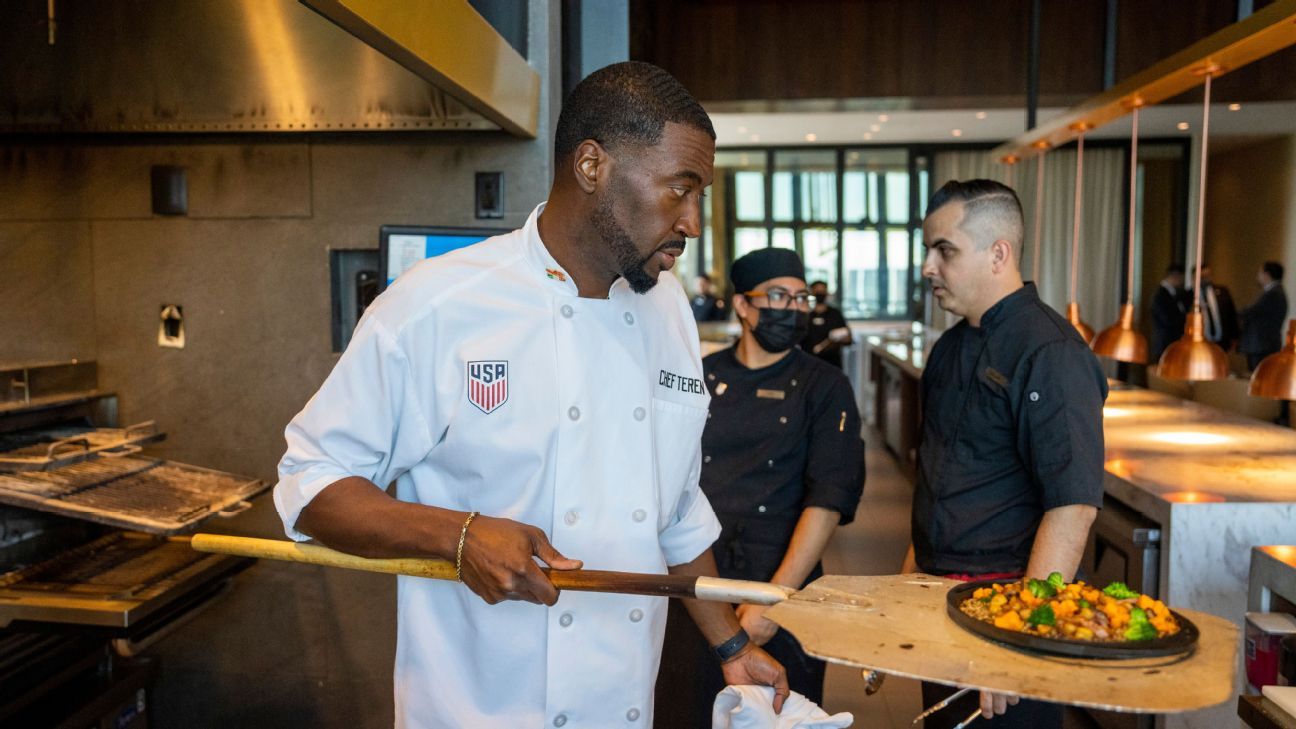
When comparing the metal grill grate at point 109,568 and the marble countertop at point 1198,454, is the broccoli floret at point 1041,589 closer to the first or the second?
the marble countertop at point 1198,454

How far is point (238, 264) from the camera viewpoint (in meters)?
3.09

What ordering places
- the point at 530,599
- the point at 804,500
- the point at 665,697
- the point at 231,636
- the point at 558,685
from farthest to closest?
1. the point at 231,636
2. the point at 665,697
3. the point at 804,500
4. the point at 558,685
5. the point at 530,599

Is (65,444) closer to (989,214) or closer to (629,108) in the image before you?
(629,108)

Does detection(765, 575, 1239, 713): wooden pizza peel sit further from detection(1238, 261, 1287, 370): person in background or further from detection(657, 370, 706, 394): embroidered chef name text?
detection(1238, 261, 1287, 370): person in background

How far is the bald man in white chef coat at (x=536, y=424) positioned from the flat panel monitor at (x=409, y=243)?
124 centimetres

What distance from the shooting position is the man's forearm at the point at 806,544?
7.66 feet

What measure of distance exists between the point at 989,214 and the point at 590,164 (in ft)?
3.72

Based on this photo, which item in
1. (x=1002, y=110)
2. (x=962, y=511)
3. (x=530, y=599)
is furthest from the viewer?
(x=1002, y=110)

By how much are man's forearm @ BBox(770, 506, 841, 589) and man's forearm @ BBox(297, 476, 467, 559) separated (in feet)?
3.96

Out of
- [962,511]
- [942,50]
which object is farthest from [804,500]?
[942,50]

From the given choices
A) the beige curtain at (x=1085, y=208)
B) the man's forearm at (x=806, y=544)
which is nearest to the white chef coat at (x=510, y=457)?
the man's forearm at (x=806, y=544)

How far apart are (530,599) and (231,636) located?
2.28 meters

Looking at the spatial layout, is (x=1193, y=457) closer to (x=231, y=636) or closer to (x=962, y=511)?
(x=962, y=511)

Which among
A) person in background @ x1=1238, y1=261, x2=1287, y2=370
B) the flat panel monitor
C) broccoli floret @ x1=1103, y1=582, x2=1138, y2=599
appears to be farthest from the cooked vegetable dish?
person in background @ x1=1238, y1=261, x2=1287, y2=370
